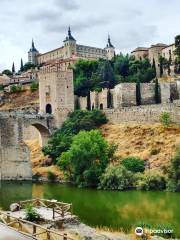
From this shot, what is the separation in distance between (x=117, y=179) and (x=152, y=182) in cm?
311

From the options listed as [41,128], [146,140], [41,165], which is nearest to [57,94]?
[41,128]

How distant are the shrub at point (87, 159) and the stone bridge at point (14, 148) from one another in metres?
7.46

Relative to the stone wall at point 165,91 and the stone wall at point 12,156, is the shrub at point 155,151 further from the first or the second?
the stone wall at point 165,91

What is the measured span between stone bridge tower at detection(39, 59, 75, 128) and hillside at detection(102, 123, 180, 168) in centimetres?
762

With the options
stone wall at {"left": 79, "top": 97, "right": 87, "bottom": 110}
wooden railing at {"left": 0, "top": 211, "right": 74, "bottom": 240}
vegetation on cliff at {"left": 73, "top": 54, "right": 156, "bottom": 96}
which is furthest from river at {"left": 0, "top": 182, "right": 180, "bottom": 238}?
vegetation on cliff at {"left": 73, "top": 54, "right": 156, "bottom": 96}

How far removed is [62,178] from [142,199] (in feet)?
52.8

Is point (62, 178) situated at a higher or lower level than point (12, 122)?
lower

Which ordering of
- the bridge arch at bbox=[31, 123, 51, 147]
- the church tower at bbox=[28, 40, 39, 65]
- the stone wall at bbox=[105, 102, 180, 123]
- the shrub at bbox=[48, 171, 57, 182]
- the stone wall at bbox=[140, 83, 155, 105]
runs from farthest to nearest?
1. the church tower at bbox=[28, 40, 39, 65]
2. the stone wall at bbox=[140, 83, 155, 105]
3. the bridge arch at bbox=[31, 123, 51, 147]
4. the stone wall at bbox=[105, 102, 180, 123]
5. the shrub at bbox=[48, 171, 57, 182]

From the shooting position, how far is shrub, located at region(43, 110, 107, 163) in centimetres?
5675

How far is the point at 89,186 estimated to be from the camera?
4781 centimetres

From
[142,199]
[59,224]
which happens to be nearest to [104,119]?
[142,199]

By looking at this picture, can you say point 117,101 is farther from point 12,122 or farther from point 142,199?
point 142,199

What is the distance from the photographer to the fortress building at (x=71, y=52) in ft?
436

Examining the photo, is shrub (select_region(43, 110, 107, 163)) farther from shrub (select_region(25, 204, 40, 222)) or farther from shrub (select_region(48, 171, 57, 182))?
shrub (select_region(25, 204, 40, 222))
